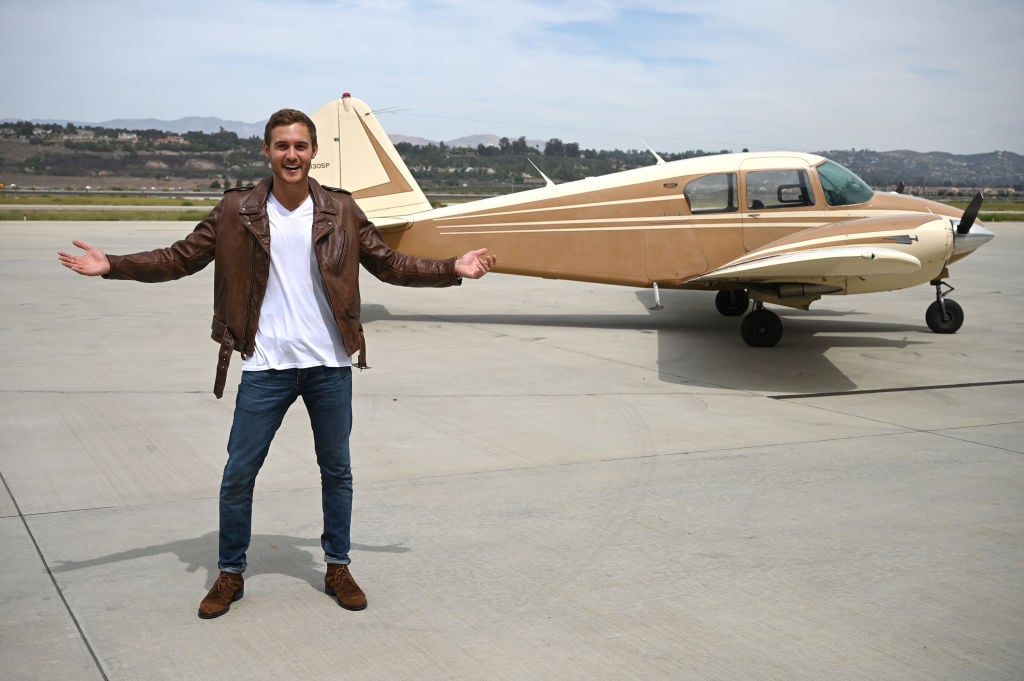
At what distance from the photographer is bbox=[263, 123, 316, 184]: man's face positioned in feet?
13.1

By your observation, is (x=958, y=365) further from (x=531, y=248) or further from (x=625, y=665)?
(x=625, y=665)

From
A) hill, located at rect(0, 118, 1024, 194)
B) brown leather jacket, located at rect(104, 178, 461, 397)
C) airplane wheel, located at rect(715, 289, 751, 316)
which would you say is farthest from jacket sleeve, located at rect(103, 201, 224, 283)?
hill, located at rect(0, 118, 1024, 194)

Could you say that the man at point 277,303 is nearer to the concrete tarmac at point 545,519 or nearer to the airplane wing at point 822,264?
the concrete tarmac at point 545,519

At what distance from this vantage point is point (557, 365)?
10203mm

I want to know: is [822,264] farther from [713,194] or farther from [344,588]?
[344,588]

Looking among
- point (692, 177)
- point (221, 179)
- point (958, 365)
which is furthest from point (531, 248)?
point (221, 179)

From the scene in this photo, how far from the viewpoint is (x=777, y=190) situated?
38.4 ft

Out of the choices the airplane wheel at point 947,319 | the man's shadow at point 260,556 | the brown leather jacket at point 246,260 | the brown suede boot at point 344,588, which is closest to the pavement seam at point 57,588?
the man's shadow at point 260,556

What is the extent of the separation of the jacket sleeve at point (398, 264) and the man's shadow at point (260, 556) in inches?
55.3

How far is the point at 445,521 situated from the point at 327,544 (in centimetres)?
114

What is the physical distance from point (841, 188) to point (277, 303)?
926 cm

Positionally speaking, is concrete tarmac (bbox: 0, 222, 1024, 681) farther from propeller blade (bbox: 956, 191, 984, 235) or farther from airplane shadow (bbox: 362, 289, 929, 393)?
propeller blade (bbox: 956, 191, 984, 235)

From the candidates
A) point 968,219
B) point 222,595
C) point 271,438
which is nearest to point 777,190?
point 968,219

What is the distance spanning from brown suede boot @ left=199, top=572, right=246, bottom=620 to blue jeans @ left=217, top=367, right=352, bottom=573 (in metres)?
0.04
